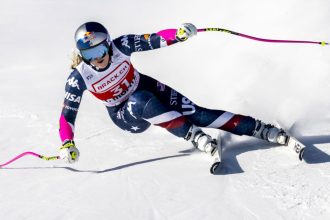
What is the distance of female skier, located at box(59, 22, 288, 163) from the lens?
14.4 feet

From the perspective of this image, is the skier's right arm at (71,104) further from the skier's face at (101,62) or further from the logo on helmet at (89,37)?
the logo on helmet at (89,37)

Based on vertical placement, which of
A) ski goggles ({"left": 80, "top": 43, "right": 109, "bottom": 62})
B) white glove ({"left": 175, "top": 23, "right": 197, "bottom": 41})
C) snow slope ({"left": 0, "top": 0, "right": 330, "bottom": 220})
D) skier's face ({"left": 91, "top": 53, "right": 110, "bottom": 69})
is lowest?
snow slope ({"left": 0, "top": 0, "right": 330, "bottom": 220})

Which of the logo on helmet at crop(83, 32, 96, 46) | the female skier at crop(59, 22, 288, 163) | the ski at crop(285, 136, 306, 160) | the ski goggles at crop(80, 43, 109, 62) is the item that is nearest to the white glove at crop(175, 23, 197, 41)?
the female skier at crop(59, 22, 288, 163)

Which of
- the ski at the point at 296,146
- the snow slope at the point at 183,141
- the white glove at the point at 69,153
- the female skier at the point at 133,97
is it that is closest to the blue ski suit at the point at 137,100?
the female skier at the point at 133,97

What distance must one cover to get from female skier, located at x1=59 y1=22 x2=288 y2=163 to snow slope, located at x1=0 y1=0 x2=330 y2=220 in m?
0.21

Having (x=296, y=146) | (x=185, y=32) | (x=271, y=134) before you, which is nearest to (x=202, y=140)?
(x=271, y=134)

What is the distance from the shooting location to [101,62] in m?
4.48

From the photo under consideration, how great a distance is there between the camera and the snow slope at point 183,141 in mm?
3656

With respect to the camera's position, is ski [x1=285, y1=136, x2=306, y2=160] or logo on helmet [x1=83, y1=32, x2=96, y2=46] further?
logo on helmet [x1=83, y1=32, x2=96, y2=46]

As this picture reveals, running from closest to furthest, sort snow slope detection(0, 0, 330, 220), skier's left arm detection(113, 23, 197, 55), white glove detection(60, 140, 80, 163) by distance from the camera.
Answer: snow slope detection(0, 0, 330, 220) < white glove detection(60, 140, 80, 163) < skier's left arm detection(113, 23, 197, 55)

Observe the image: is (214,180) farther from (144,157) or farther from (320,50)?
(320,50)

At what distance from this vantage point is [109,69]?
4570 mm

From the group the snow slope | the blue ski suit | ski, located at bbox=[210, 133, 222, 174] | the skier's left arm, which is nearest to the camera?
the snow slope

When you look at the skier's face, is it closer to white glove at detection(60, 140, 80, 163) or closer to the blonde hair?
the blonde hair
